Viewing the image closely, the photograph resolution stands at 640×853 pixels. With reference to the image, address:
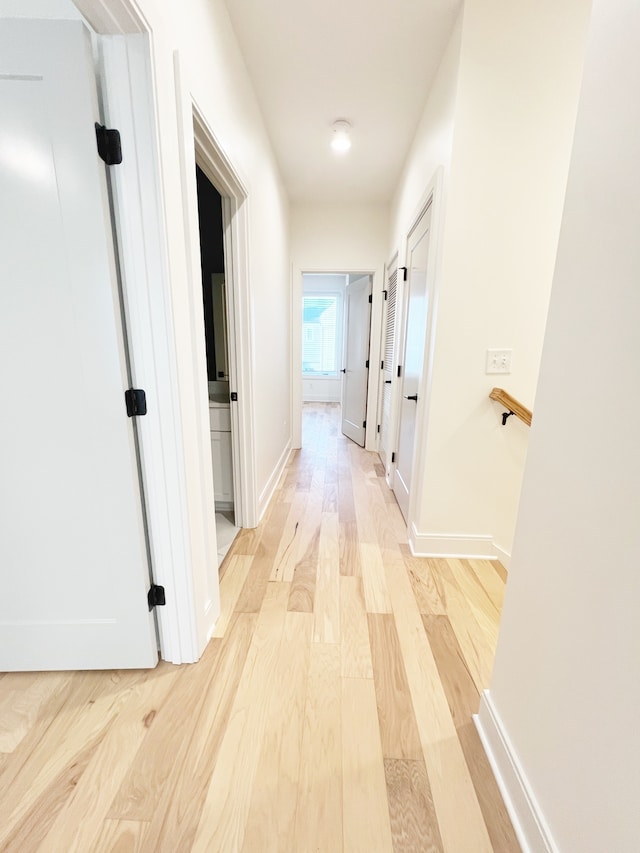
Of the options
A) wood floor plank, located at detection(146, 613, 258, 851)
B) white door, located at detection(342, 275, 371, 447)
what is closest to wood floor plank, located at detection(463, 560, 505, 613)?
wood floor plank, located at detection(146, 613, 258, 851)

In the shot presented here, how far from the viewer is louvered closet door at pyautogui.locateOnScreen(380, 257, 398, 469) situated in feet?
10.9

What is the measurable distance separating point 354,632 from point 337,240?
3765mm

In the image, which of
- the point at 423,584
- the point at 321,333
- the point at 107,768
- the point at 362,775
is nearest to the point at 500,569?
the point at 423,584

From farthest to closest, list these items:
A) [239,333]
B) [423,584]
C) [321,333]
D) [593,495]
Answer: [321,333]
[239,333]
[423,584]
[593,495]

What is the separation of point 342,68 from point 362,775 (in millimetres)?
3168

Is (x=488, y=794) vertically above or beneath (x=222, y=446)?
beneath

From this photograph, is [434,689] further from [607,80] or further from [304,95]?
[304,95]

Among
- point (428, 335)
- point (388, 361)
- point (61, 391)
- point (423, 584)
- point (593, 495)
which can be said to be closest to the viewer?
point (593, 495)

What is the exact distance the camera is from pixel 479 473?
2.01m

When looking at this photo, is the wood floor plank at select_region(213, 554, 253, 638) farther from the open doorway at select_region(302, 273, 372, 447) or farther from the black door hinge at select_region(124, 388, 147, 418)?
the open doorway at select_region(302, 273, 372, 447)

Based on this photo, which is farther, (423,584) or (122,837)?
(423,584)

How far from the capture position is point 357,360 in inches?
175

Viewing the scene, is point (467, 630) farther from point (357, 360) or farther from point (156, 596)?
point (357, 360)

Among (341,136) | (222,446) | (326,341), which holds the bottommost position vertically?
(222,446)
